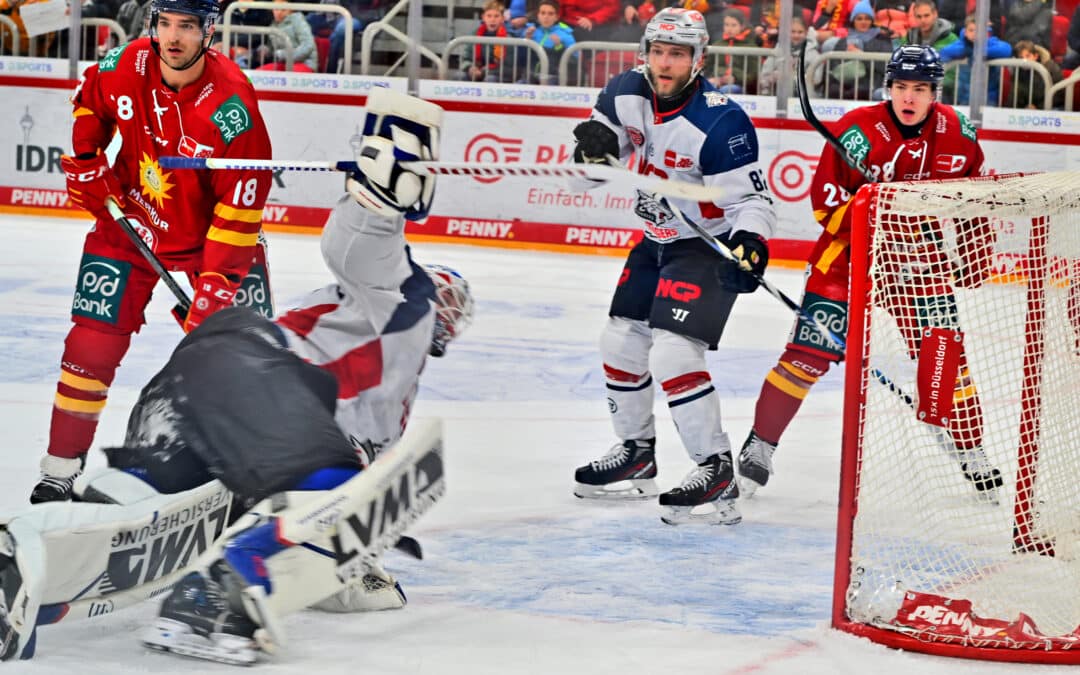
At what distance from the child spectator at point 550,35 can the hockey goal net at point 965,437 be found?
4.58m

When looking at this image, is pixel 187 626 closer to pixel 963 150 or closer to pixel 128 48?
pixel 128 48

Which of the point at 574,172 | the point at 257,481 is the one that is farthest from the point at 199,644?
the point at 574,172

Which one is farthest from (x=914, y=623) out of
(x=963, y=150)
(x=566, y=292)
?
(x=566, y=292)

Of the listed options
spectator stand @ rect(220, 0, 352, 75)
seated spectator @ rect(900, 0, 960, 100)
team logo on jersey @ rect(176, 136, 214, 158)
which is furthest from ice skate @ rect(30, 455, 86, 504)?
seated spectator @ rect(900, 0, 960, 100)

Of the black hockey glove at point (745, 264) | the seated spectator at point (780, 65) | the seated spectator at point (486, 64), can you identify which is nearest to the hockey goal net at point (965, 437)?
the black hockey glove at point (745, 264)

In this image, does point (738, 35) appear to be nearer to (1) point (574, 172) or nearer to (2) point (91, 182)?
(2) point (91, 182)

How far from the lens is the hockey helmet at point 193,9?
3.21 meters

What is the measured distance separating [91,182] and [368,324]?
1.06 meters

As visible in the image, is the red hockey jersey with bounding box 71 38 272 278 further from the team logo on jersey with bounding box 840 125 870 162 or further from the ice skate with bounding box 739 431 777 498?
the team logo on jersey with bounding box 840 125 870 162

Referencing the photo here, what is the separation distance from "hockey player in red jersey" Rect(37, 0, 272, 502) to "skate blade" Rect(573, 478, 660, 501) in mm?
933

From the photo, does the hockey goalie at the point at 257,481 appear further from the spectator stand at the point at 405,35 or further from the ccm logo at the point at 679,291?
the spectator stand at the point at 405,35

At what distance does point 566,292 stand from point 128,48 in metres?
3.26

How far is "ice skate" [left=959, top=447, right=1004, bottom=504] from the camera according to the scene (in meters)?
2.86

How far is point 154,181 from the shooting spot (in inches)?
132
